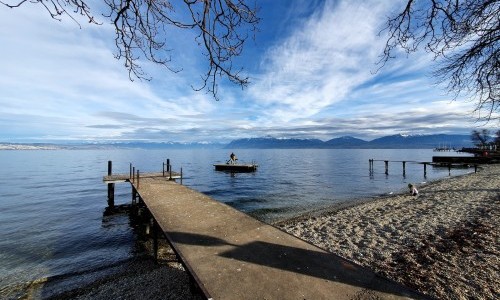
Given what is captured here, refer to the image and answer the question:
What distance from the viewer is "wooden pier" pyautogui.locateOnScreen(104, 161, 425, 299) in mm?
4668

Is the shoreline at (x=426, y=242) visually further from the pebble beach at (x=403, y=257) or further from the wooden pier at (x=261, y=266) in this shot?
the wooden pier at (x=261, y=266)

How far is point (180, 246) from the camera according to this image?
22.7ft

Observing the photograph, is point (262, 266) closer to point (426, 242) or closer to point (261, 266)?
point (261, 266)

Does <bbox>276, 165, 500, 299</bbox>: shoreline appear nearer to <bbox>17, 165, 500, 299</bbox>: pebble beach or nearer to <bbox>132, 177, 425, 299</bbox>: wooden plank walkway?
<bbox>17, 165, 500, 299</bbox>: pebble beach

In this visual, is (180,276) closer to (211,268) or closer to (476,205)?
(211,268)

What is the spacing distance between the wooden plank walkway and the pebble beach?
170cm

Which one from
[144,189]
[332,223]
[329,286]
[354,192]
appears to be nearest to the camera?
[329,286]

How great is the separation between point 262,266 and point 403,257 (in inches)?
225

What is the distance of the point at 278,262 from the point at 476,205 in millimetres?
16500

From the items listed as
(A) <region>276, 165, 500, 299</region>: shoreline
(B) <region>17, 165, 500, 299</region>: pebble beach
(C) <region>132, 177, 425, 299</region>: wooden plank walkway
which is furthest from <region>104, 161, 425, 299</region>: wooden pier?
(A) <region>276, 165, 500, 299</region>: shoreline

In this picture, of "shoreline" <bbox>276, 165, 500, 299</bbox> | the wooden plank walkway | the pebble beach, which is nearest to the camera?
the wooden plank walkway

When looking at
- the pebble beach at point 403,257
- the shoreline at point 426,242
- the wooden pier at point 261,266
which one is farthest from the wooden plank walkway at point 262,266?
the shoreline at point 426,242

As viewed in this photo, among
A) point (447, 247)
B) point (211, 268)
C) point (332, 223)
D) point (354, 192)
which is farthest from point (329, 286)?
point (354, 192)

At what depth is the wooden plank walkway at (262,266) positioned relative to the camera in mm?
4668
